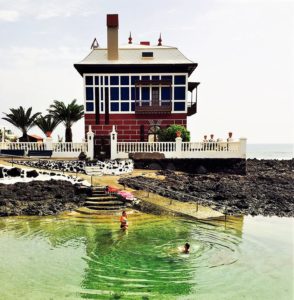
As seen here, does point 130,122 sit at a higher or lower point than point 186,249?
higher

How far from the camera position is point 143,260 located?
11953 mm

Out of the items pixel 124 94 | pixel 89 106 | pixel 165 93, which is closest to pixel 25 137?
pixel 89 106

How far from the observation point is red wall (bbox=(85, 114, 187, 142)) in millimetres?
34938

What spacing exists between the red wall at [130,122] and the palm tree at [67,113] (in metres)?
2.78

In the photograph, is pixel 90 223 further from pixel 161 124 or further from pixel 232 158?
pixel 161 124

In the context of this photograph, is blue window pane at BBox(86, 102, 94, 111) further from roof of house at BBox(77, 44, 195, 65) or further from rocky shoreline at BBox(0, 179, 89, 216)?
rocky shoreline at BBox(0, 179, 89, 216)

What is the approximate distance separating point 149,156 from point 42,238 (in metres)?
16.3

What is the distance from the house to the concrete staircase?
1346 centimetres

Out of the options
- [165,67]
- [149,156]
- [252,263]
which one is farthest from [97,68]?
[252,263]

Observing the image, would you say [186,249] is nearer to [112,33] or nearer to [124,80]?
[124,80]

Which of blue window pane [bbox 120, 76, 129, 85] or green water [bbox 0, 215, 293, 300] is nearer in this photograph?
green water [bbox 0, 215, 293, 300]

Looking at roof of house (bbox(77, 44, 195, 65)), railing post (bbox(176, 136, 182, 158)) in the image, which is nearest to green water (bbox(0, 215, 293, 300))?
railing post (bbox(176, 136, 182, 158))

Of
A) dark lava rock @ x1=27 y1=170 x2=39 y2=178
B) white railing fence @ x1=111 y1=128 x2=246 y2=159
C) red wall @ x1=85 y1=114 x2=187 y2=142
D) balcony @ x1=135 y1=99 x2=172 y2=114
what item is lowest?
dark lava rock @ x1=27 y1=170 x2=39 y2=178

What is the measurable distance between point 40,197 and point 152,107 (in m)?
17.2
